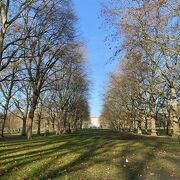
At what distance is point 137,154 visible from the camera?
16.1 meters

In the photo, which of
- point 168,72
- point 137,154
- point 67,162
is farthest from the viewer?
point 168,72

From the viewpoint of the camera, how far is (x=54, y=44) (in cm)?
3152

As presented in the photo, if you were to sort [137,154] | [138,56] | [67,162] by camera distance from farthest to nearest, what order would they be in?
1. [138,56]
2. [137,154]
3. [67,162]

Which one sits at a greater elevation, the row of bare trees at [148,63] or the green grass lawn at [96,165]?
the row of bare trees at [148,63]

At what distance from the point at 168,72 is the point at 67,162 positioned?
957 inches

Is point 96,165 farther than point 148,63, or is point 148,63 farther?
point 148,63

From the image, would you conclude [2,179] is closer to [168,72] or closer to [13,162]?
[13,162]

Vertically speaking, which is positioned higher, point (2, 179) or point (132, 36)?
point (132, 36)

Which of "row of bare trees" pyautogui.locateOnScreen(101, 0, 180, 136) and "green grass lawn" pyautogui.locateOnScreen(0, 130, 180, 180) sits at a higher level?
"row of bare trees" pyautogui.locateOnScreen(101, 0, 180, 136)

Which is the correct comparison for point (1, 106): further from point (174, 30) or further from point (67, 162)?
point (67, 162)

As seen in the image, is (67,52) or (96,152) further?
(67,52)

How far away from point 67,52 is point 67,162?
18.5m

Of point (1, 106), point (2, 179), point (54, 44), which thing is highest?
point (54, 44)

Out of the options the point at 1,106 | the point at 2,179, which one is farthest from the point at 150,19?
the point at 1,106
